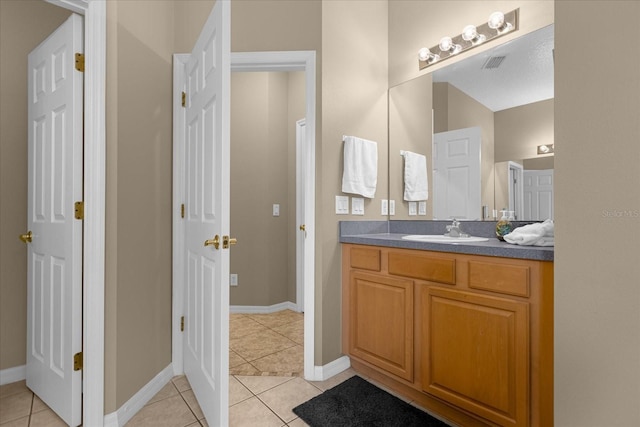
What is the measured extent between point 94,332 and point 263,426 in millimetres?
941

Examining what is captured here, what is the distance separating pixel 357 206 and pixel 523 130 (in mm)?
1121

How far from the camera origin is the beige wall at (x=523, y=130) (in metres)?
1.81

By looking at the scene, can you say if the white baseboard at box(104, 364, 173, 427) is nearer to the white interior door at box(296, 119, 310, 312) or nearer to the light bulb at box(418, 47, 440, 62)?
the white interior door at box(296, 119, 310, 312)

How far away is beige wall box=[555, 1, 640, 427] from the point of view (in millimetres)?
850

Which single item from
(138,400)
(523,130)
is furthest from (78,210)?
(523,130)

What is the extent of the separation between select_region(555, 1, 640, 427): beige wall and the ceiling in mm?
992

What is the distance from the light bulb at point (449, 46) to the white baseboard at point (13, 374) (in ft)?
11.3

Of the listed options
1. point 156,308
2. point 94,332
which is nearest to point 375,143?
point 156,308

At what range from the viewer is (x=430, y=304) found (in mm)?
1649

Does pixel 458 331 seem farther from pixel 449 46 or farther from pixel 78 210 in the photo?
pixel 78 210

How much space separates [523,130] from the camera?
191 centimetres

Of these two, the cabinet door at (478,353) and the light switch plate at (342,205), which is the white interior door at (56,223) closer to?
the light switch plate at (342,205)

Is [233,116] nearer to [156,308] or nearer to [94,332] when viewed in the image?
[156,308]

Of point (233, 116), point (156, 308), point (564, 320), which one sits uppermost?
point (233, 116)
